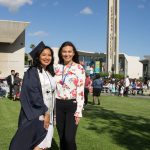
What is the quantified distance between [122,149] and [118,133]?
2.17 m

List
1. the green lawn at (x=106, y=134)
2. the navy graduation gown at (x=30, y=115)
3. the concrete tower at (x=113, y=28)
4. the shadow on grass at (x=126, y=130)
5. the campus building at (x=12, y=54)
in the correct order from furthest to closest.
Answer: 1. the concrete tower at (x=113, y=28)
2. the campus building at (x=12, y=54)
3. the shadow on grass at (x=126, y=130)
4. the green lawn at (x=106, y=134)
5. the navy graduation gown at (x=30, y=115)

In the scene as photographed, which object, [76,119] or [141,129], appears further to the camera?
[141,129]

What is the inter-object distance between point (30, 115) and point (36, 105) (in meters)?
0.15

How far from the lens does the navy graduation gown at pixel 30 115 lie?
508cm

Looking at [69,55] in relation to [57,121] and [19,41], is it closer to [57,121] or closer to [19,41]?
[57,121]

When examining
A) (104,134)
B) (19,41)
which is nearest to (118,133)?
(104,134)

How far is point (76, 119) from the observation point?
5.81 metres

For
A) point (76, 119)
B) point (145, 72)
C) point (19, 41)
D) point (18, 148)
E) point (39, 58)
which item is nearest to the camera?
point (18, 148)

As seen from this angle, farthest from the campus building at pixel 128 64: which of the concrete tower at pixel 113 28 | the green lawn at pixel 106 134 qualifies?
the green lawn at pixel 106 134

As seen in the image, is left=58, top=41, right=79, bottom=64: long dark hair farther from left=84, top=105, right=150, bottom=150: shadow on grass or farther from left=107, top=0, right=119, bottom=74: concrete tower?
left=107, top=0, right=119, bottom=74: concrete tower

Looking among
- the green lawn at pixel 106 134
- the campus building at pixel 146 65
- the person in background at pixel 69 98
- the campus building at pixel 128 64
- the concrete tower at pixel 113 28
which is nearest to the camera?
the person in background at pixel 69 98

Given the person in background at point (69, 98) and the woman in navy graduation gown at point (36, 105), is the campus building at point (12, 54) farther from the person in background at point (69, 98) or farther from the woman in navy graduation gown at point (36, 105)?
the woman in navy graduation gown at point (36, 105)

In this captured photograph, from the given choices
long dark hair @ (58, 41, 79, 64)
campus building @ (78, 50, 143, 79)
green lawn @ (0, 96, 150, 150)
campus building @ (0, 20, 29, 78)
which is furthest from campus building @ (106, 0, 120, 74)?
long dark hair @ (58, 41, 79, 64)

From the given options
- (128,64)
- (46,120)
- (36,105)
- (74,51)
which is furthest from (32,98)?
(128,64)
